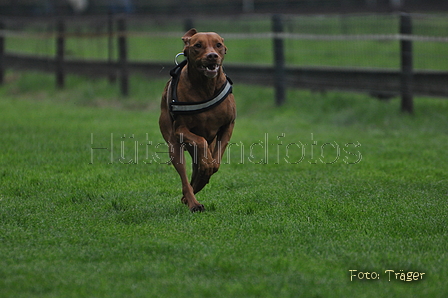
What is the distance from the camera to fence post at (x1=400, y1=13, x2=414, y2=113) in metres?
11.5

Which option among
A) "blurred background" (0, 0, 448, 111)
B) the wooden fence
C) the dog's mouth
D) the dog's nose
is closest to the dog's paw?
the dog's mouth

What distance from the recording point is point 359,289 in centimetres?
391

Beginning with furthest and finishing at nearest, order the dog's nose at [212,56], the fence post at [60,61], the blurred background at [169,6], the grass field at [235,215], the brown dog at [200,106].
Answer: the blurred background at [169,6] < the fence post at [60,61] < the brown dog at [200,106] < the dog's nose at [212,56] < the grass field at [235,215]

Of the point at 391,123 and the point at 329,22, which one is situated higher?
the point at 329,22

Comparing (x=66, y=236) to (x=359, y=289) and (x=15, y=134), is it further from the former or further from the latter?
(x=15, y=134)

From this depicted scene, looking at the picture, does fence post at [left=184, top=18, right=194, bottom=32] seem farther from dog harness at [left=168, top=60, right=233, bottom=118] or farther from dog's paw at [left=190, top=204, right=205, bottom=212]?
dog's paw at [left=190, top=204, right=205, bottom=212]

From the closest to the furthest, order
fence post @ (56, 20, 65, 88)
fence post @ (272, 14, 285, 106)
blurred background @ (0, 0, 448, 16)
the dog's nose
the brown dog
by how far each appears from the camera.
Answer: the dog's nose → the brown dog → fence post @ (272, 14, 285, 106) → fence post @ (56, 20, 65, 88) → blurred background @ (0, 0, 448, 16)

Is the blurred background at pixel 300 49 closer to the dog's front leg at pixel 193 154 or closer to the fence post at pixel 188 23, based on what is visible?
the fence post at pixel 188 23

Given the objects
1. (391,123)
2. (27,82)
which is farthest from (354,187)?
(27,82)

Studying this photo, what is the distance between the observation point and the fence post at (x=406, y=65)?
11.5 meters

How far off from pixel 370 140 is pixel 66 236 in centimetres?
583

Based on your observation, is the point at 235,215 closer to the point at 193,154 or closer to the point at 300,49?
the point at 193,154

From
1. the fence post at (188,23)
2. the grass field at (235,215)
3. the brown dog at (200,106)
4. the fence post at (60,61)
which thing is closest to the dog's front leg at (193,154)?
the brown dog at (200,106)

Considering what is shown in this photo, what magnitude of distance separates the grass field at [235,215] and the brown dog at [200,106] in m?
0.41
